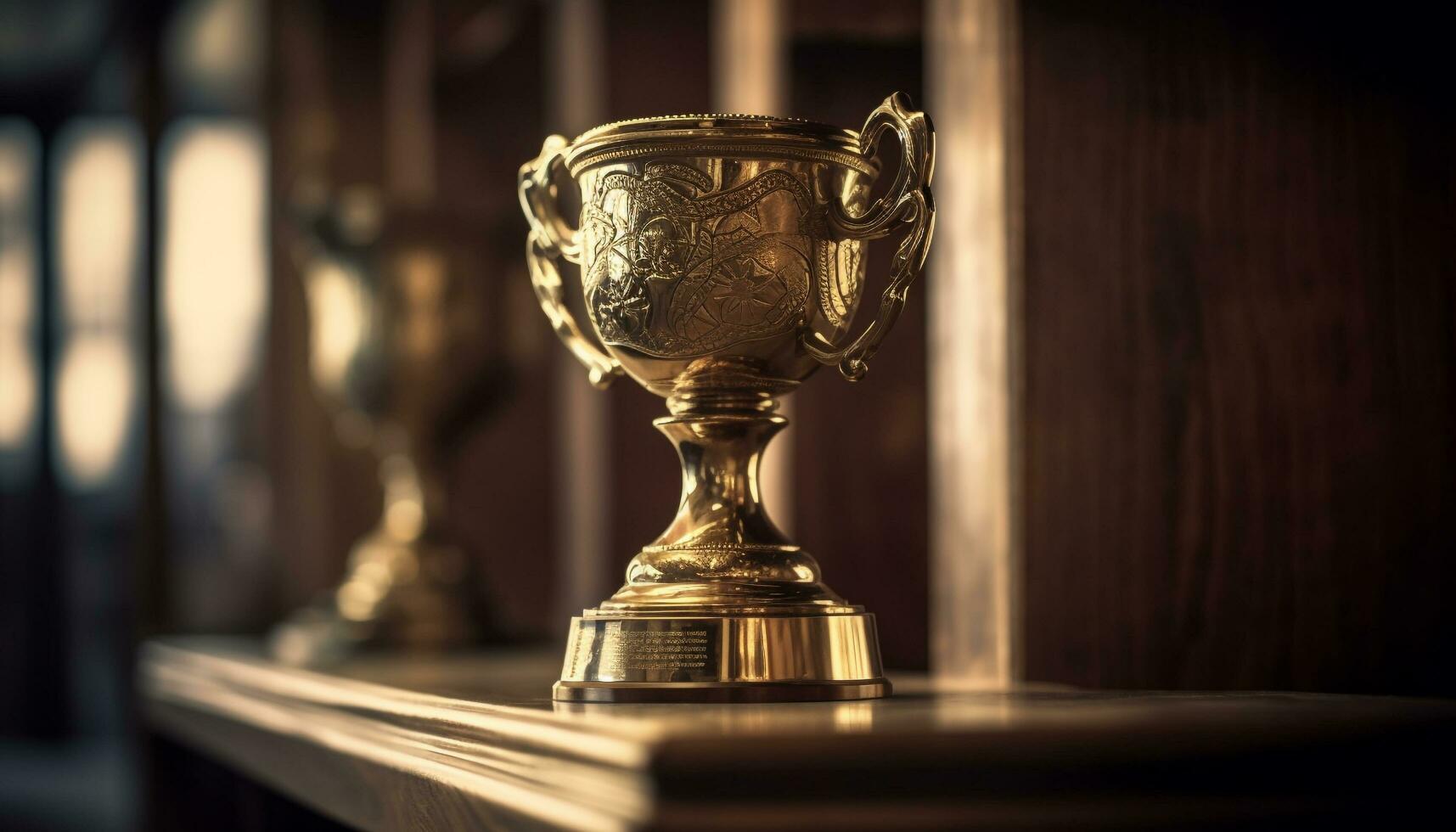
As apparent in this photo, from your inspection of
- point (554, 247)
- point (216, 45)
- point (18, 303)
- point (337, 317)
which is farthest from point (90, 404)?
point (554, 247)

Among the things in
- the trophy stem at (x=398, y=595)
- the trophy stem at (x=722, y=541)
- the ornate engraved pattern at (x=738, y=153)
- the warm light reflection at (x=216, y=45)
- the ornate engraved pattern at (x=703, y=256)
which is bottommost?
the trophy stem at (x=398, y=595)

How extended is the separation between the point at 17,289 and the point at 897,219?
24.0ft

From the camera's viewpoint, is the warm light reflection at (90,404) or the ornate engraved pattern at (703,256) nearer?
the ornate engraved pattern at (703,256)

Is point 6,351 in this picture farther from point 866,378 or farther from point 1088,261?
point 1088,261

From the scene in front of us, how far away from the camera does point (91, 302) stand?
24.7 feet

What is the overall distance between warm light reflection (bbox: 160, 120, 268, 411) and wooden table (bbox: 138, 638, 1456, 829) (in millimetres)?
4860

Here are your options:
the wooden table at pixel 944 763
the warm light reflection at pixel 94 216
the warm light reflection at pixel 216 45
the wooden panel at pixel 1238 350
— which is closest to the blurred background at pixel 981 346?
the wooden panel at pixel 1238 350

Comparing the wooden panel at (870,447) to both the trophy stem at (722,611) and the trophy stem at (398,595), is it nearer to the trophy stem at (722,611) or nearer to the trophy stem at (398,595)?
the trophy stem at (398,595)

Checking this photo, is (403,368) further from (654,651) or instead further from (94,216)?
(94,216)

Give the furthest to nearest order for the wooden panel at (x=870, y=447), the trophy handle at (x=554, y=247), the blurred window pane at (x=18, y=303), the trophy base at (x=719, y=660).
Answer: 1. the blurred window pane at (x=18, y=303)
2. the wooden panel at (x=870, y=447)
3. the trophy handle at (x=554, y=247)
4. the trophy base at (x=719, y=660)

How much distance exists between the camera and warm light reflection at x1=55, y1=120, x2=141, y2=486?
746 cm

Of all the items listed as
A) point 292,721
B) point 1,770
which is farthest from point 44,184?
point 292,721

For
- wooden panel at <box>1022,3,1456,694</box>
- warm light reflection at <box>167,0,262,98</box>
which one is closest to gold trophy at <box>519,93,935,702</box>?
wooden panel at <box>1022,3,1456,694</box>

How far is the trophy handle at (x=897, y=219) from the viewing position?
97 cm
